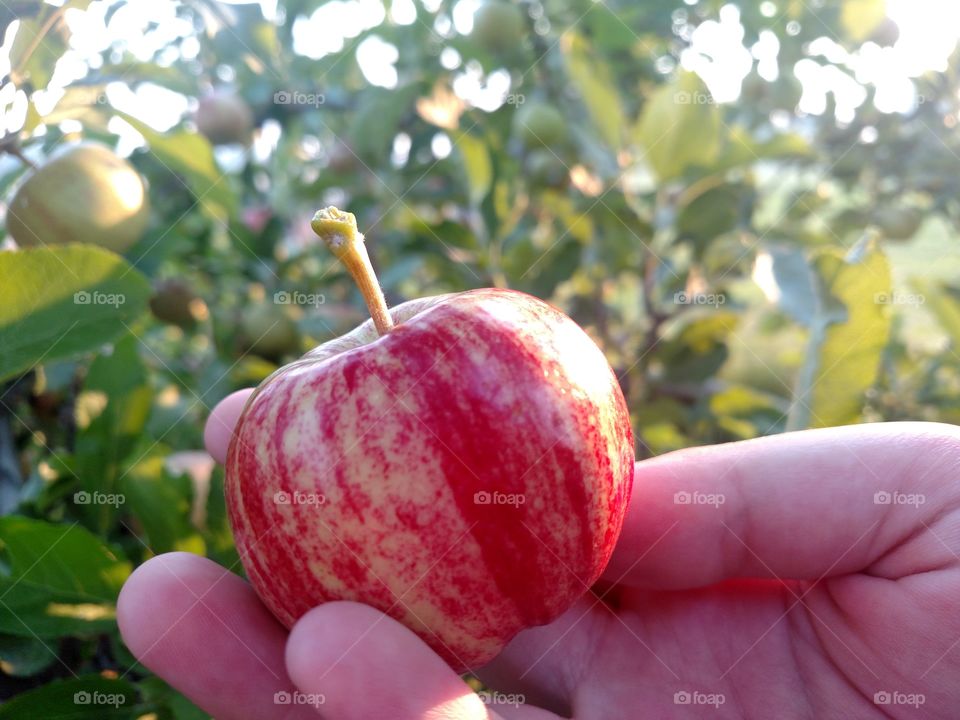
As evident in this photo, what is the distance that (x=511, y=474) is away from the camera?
0.75m

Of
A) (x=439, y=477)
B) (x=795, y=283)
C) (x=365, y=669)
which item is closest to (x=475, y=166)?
(x=795, y=283)

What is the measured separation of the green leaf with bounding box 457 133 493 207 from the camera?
5.15 feet

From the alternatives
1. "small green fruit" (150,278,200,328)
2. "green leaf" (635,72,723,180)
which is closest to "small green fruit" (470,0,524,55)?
"green leaf" (635,72,723,180)

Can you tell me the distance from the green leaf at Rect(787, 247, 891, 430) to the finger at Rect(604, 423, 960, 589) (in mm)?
224

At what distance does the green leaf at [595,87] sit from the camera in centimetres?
154

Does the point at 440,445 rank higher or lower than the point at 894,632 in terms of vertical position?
higher

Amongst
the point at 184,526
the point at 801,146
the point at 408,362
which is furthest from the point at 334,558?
the point at 801,146

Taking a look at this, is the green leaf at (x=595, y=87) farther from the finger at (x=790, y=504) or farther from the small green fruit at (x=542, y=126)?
the finger at (x=790, y=504)

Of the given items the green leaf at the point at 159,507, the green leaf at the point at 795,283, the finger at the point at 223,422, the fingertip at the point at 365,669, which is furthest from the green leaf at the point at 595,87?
the fingertip at the point at 365,669

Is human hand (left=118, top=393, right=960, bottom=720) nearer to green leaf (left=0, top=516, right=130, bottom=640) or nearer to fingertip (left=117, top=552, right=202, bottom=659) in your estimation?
fingertip (left=117, top=552, right=202, bottom=659)

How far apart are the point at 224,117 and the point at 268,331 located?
0.75 m

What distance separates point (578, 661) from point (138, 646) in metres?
0.56

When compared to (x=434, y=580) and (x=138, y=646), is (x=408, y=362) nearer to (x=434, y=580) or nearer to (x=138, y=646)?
(x=434, y=580)

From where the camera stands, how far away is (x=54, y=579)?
0.93m
